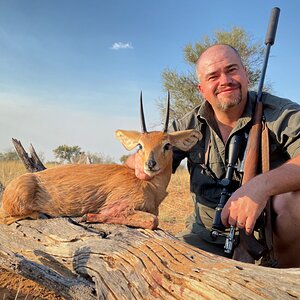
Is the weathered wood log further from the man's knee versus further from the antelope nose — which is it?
the man's knee

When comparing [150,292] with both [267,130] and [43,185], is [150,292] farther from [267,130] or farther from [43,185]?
[267,130]

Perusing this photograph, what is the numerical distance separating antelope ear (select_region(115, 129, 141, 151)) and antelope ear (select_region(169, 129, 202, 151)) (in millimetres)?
435

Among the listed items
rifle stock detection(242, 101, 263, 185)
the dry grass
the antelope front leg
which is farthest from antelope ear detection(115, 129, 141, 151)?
the dry grass

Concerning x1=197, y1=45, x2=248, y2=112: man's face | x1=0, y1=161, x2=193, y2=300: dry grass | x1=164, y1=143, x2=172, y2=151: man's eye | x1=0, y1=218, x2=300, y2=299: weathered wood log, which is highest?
x1=197, y1=45, x2=248, y2=112: man's face

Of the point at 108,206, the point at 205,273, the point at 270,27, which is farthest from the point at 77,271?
the point at 270,27

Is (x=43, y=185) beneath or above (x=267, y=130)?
beneath

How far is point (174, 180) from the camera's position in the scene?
53.2 ft

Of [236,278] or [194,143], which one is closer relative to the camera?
[236,278]

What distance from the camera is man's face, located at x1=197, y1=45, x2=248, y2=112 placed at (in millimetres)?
4410

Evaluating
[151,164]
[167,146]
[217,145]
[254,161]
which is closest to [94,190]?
[151,164]

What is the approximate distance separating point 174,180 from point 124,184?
40.2 feet

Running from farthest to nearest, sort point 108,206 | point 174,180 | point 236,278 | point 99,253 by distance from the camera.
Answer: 1. point 174,180
2. point 108,206
3. point 99,253
4. point 236,278

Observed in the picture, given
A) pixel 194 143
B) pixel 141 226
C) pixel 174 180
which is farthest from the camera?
pixel 174 180

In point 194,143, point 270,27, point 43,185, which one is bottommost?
point 43,185
